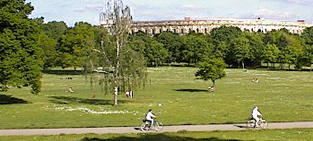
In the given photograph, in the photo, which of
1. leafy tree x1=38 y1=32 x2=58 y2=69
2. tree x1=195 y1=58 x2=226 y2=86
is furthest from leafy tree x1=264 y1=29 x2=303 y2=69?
tree x1=195 y1=58 x2=226 y2=86

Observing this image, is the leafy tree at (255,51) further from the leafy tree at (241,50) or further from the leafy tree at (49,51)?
the leafy tree at (49,51)

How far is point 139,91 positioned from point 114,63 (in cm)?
2180

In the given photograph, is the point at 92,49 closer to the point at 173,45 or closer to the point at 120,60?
the point at 120,60

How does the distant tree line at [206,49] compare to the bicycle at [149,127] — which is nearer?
the bicycle at [149,127]

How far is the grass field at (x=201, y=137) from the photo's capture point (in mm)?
25350

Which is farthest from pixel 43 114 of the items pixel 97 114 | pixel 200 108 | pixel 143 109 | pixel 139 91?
pixel 139 91

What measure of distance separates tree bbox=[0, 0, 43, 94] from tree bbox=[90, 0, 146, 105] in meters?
7.14

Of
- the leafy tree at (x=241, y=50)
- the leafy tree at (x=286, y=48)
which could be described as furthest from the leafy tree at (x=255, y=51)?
the leafy tree at (x=286, y=48)

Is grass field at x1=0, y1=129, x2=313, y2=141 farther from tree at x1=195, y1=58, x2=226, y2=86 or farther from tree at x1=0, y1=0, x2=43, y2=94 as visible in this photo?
tree at x1=195, y1=58, x2=226, y2=86

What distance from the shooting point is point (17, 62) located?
46625mm

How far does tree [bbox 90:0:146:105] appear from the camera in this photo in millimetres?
45469

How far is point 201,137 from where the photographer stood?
2602cm

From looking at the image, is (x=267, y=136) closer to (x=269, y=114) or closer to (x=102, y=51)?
(x=269, y=114)

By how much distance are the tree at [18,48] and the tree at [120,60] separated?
714 centimetres
